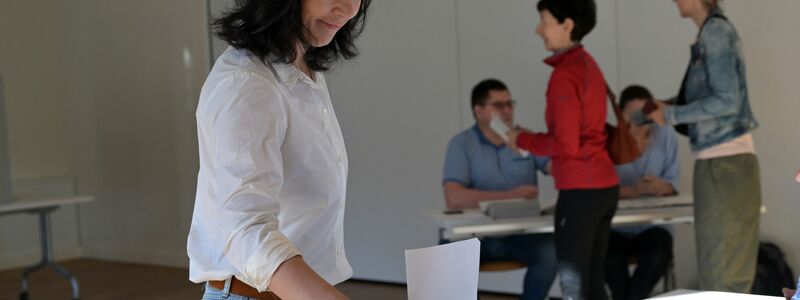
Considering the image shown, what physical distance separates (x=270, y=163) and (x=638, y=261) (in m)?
4.07

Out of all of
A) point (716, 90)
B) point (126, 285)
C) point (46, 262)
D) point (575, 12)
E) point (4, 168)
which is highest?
point (575, 12)

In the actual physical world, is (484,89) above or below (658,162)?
above

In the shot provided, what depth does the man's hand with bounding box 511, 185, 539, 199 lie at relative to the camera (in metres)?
5.81

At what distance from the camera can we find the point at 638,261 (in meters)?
5.32

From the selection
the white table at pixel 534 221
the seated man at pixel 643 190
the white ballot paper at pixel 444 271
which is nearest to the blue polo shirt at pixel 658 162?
the seated man at pixel 643 190

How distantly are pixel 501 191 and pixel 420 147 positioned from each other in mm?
768

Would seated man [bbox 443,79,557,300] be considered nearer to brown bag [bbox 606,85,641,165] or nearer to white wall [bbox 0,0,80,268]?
brown bag [bbox 606,85,641,165]

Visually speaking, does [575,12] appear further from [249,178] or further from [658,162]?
[249,178]

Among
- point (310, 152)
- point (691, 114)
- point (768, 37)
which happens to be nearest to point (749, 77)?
point (768, 37)

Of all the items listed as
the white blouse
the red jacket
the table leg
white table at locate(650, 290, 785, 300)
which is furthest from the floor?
the white blouse

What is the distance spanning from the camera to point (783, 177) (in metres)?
5.14

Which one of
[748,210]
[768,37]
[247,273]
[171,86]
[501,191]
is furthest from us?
[171,86]

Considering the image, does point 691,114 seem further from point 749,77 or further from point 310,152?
point 310,152

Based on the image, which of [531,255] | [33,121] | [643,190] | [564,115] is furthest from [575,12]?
[33,121]
